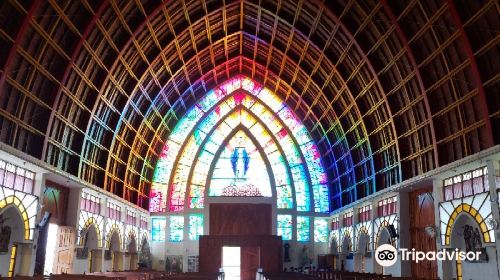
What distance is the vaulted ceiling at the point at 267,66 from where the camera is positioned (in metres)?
26.2

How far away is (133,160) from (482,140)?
30.8 metres

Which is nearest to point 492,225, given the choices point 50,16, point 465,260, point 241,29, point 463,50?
point 465,260

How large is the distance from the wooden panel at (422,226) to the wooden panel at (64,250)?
77.2 feet

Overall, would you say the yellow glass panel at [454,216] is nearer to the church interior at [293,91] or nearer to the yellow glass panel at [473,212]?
the church interior at [293,91]

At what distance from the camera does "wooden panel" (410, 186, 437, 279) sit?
32031 mm

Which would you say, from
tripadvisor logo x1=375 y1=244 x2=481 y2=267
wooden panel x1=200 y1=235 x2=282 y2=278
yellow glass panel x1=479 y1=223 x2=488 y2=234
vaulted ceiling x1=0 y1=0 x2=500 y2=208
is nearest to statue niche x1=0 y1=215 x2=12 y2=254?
vaulted ceiling x1=0 y1=0 x2=500 y2=208

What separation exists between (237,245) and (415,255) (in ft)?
66.0

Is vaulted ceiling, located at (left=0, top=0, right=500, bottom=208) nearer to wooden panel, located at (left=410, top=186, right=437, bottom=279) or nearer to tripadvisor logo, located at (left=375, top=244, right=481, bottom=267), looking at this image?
wooden panel, located at (left=410, top=186, right=437, bottom=279)

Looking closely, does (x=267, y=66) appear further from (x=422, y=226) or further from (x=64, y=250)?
(x=64, y=250)

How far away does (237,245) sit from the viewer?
49781 mm

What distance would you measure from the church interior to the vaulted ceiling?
0.13 m

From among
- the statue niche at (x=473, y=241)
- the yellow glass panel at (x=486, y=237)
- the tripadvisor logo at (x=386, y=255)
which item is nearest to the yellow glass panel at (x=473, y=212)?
the statue niche at (x=473, y=241)

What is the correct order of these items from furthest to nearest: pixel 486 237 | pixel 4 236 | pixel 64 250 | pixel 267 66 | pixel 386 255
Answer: pixel 267 66
pixel 386 255
pixel 64 250
pixel 4 236
pixel 486 237

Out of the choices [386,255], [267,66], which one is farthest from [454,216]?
[267,66]
